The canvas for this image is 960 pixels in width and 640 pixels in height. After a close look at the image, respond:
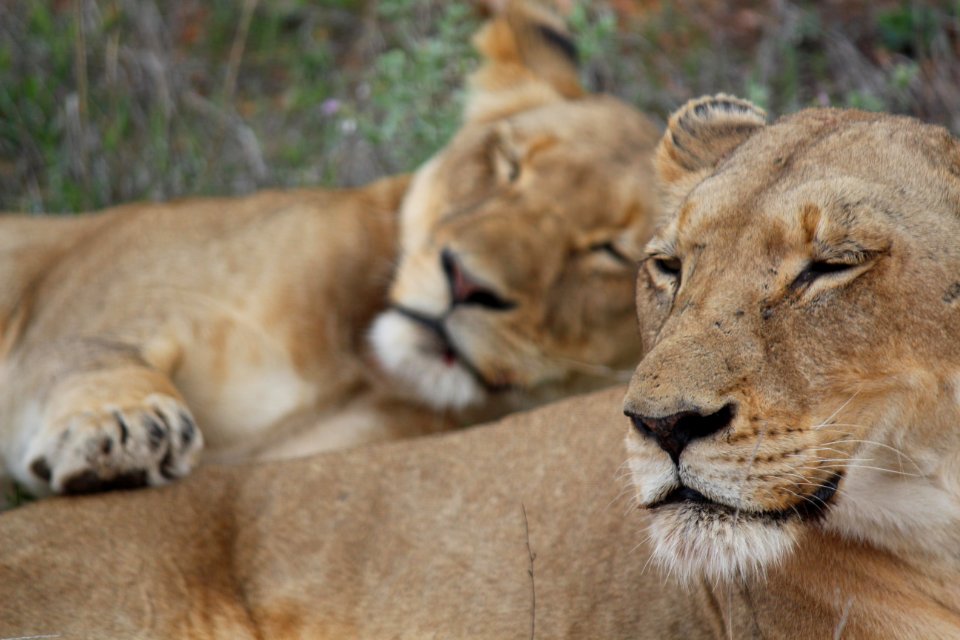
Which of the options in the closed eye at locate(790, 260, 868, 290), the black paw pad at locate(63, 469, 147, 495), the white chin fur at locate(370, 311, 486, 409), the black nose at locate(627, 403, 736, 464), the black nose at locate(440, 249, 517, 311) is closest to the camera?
the black nose at locate(627, 403, 736, 464)

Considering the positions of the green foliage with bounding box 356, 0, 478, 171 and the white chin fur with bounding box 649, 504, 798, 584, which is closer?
the white chin fur with bounding box 649, 504, 798, 584

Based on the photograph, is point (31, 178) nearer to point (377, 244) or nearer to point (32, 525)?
point (377, 244)

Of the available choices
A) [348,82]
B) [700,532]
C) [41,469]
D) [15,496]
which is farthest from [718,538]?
[348,82]

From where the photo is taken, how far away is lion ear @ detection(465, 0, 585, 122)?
423 cm

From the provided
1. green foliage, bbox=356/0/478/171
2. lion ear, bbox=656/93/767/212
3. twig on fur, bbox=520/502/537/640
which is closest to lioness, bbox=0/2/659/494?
lion ear, bbox=656/93/767/212

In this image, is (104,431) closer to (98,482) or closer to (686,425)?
(98,482)

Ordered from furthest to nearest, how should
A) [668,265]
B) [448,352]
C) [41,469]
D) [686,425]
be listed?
[448,352], [41,469], [668,265], [686,425]

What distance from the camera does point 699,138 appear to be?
272cm

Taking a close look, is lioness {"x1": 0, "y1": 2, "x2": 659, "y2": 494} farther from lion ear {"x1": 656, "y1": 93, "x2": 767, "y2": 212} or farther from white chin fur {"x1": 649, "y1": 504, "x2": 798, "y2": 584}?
white chin fur {"x1": 649, "y1": 504, "x2": 798, "y2": 584}

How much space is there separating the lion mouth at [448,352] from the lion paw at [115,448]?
2.13 ft

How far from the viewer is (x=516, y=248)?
3289mm

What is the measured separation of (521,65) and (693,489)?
260 centimetres

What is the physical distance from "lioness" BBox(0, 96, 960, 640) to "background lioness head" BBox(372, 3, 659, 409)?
54 cm

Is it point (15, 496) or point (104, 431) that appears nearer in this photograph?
point (104, 431)
